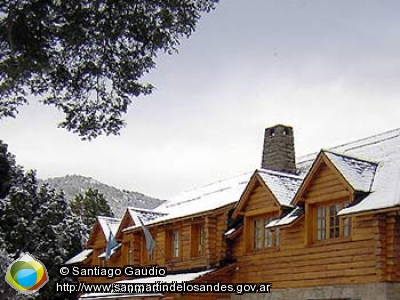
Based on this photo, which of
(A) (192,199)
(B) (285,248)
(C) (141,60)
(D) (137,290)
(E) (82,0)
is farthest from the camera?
(A) (192,199)

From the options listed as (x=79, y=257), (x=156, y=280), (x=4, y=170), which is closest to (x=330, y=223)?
(x=156, y=280)

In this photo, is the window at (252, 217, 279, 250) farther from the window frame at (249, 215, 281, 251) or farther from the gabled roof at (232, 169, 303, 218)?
the gabled roof at (232, 169, 303, 218)

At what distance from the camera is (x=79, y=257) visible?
36656mm

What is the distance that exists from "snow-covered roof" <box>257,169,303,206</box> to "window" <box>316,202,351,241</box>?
4.90ft

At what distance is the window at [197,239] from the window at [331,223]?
5.96 metres

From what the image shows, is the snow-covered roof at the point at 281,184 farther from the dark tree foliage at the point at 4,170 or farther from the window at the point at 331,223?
the dark tree foliage at the point at 4,170

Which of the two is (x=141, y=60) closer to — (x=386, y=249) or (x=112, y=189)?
(x=386, y=249)

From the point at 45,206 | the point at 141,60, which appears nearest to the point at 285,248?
the point at 141,60

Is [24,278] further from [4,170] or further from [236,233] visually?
[4,170]

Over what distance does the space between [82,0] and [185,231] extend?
13.4 metres

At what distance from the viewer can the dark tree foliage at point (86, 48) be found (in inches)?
553

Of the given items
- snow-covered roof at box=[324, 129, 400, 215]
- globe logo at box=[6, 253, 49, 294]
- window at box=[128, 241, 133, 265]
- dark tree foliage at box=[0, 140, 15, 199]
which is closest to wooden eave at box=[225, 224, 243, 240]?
snow-covered roof at box=[324, 129, 400, 215]

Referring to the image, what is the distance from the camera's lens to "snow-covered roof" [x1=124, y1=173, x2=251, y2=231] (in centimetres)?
2544

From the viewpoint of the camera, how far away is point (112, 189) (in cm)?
10562
